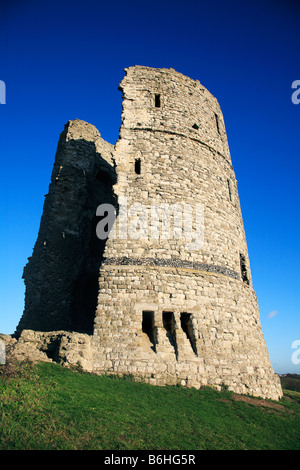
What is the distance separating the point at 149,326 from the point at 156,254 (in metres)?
2.33

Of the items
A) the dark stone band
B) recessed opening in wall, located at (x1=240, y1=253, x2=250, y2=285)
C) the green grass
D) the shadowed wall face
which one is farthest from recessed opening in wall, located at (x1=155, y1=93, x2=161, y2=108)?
the green grass

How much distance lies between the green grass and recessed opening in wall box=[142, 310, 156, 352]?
1.44 meters

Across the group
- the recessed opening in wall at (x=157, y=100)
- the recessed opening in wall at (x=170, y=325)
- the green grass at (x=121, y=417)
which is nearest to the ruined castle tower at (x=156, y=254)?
the recessed opening in wall at (x=170, y=325)

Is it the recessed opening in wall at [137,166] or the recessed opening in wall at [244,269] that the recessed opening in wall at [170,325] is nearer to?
the recessed opening in wall at [244,269]

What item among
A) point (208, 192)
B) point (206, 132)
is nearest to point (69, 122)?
point (206, 132)

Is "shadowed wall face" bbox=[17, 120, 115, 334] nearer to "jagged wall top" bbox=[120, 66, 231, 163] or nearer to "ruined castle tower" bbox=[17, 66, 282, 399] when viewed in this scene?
"ruined castle tower" bbox=[17, 66, 282, 399]

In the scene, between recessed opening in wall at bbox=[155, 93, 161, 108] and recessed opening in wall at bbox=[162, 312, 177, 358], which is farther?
recessed opening in wall at bbox=[155, 93, 161, 108]

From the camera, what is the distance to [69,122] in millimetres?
15164

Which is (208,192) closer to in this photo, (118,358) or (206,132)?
(206,132)

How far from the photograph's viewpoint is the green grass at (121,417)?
14.9 feet

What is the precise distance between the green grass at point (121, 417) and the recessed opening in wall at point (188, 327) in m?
1.30

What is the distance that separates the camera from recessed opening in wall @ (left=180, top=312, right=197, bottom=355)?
8.80 m

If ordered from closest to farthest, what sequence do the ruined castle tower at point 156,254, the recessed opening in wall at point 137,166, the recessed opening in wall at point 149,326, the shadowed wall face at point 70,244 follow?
the ruined castle tower at point 156,254 < the recessed opening in wall at point 149,326 < the recessed opening in wall at point 137,166 < the shadowed wall face at point 70,244

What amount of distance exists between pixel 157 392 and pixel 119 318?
7.50 ft
